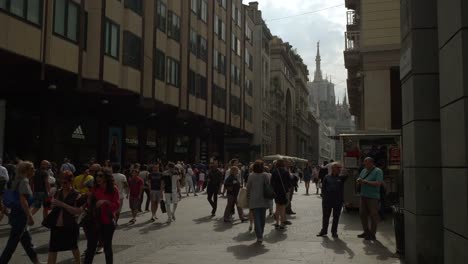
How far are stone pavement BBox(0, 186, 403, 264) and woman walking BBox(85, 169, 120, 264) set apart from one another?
148 cm

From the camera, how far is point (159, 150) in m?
36.9

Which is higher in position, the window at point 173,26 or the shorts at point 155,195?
the window at point 173,26

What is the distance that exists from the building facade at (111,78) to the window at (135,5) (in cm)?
9

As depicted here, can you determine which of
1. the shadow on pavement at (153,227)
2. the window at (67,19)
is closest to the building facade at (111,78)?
the window at (67,19)

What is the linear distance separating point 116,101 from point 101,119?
154 cm

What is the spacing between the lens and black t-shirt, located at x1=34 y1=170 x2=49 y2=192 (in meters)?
13.9

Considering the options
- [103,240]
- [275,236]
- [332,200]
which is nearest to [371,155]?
[332,200]

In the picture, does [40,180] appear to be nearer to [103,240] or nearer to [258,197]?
[258,197]

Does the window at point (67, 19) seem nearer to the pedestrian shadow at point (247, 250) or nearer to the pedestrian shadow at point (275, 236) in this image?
the pedestrian shadow at point (275, 236)

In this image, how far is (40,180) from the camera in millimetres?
14039

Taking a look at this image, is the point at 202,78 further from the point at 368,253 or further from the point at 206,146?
the point at 368,253

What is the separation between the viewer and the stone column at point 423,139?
795 cm

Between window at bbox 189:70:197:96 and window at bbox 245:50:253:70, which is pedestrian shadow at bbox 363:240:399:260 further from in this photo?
window at bbox 245:50:253:70

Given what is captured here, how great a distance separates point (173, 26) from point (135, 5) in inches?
231
